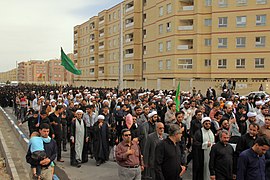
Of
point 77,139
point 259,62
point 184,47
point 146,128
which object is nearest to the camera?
point 146,128

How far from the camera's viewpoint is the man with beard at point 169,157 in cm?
491

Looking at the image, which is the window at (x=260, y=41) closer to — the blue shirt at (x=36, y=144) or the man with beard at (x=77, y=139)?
the man with beard at (x=77, y=139)

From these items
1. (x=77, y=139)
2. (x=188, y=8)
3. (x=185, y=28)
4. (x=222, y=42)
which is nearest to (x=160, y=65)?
(x=185, y=28)

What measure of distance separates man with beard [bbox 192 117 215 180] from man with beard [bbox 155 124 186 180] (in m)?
1.79

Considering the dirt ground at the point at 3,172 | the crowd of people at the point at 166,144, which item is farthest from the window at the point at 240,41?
the dirt ground at the point at 3,172

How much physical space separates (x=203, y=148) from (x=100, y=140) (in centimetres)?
385

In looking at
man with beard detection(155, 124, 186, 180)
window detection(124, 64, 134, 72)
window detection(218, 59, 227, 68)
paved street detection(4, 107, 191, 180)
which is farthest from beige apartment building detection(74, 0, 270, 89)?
man with beard detection(155, 124, 186, 180)

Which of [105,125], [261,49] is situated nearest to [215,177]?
[105,125]

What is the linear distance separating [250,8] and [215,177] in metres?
35.4

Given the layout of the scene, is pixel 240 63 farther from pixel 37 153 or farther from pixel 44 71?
pixel 44 71

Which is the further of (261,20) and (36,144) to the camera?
(261,20)

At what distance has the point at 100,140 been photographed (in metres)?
9.52

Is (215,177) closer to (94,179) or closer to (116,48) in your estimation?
(94,179)

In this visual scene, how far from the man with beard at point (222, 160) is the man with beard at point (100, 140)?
4547mm
